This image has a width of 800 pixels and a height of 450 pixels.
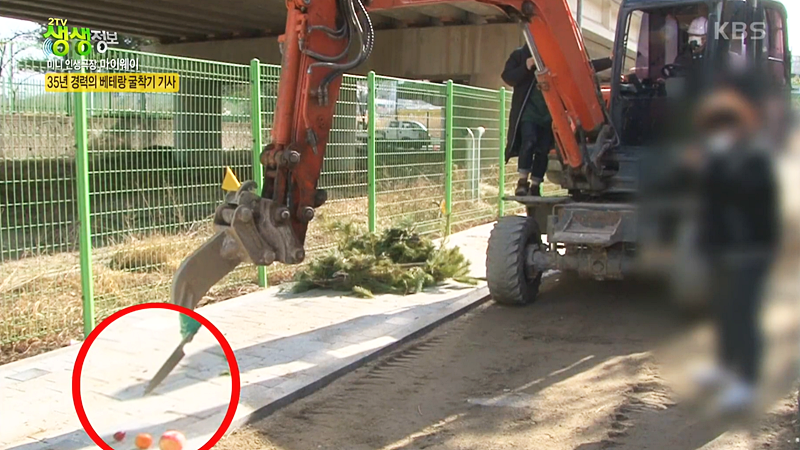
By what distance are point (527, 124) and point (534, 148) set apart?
0.88 ft

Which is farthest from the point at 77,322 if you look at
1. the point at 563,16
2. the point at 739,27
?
the point at 739,27

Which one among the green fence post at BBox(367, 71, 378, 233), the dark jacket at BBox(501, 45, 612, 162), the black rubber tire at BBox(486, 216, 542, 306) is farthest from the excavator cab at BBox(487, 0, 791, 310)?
the green fence post at BBox(367, 71, 378, 233)

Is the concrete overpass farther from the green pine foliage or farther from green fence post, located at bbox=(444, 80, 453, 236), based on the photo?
the green pine foliage

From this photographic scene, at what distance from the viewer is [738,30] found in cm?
151

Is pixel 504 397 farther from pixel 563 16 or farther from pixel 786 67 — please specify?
pixel 786 67

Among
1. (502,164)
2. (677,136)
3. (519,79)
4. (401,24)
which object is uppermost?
(401,24)

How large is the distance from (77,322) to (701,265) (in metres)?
6.55

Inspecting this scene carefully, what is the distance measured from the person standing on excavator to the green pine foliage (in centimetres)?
143

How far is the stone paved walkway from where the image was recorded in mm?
3133

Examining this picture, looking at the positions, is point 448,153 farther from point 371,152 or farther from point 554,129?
point 554,129

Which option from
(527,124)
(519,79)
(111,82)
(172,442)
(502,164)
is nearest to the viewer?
(172,442)

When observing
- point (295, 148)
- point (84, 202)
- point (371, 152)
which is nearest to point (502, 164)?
point (371, 152)

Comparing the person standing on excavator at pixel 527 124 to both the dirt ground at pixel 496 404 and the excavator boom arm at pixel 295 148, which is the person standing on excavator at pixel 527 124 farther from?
the dirt ground at pixel 496 404

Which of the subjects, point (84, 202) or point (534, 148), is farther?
point (534, 148)
